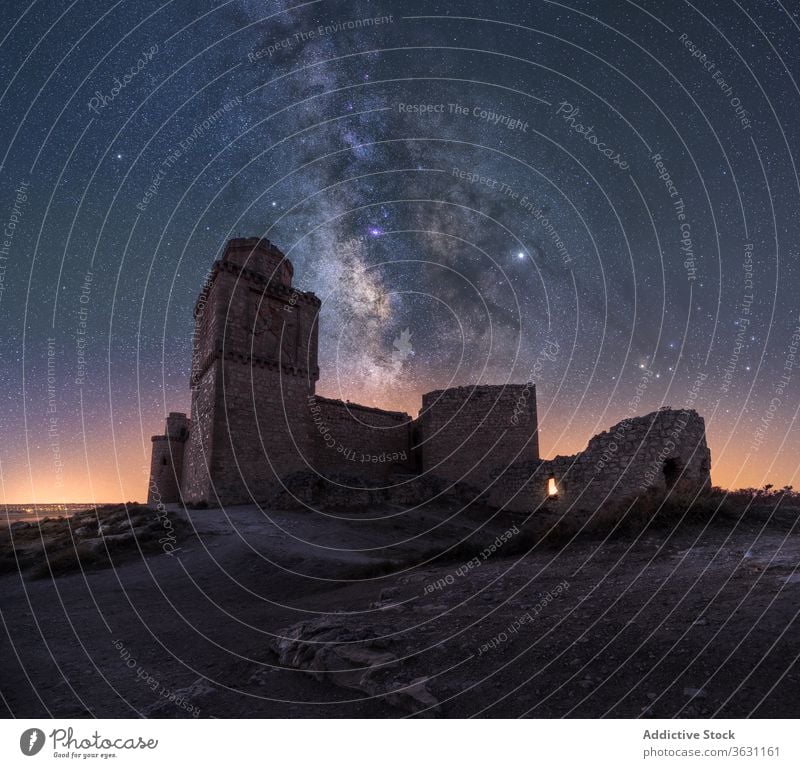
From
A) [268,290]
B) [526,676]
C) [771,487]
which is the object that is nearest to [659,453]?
[771,487]

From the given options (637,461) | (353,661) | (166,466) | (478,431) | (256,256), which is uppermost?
(256,256)

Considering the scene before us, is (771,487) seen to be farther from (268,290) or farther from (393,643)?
(268,290)

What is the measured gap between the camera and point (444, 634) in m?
3.89

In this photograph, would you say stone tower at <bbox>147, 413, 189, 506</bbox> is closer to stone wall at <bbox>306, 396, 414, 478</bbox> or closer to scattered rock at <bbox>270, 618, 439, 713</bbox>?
stone wall at <bbox>306, 396, 414, 478</bbox>

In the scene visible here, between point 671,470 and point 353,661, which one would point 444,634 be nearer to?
point 353,661

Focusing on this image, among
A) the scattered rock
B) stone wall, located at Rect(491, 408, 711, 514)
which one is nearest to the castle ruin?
stone wall, located at Rect(491, 408, 711, 514)

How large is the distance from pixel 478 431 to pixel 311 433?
313 inches

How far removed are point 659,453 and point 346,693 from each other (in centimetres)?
1100

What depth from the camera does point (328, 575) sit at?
7793 millimetres

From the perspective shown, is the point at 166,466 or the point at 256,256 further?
the point at 166,466

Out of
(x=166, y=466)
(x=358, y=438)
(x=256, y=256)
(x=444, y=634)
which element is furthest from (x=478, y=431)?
(x=444, y=634)

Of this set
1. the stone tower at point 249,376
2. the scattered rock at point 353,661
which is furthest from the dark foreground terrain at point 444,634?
the stone tower at point 249,376

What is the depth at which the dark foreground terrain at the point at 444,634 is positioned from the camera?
108 inches

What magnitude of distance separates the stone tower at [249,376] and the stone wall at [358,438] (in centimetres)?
Answer: 85
